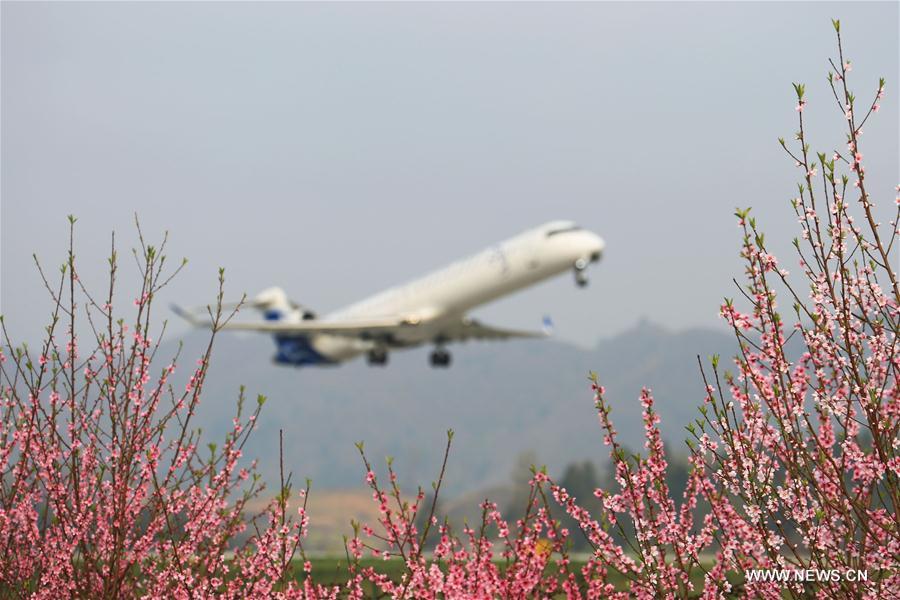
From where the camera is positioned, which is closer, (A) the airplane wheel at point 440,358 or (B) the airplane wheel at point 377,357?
(A) the airplane wheel at point 440,358

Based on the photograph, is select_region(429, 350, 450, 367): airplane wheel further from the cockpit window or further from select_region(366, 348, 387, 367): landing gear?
the cockpit window

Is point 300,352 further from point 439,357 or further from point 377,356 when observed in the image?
point 439,357

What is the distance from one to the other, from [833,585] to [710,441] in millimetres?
1987

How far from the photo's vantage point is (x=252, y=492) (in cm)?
1177

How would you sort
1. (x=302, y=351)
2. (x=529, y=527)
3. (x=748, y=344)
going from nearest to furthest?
1. (x=748, y=344)
2. (x=529, y=527)
3. (x=302, y=351)

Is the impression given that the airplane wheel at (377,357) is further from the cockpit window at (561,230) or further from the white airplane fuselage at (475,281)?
the cockpit window at (561,230)

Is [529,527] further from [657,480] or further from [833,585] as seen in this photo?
[833,585]

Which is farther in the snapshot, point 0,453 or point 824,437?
point 0,453

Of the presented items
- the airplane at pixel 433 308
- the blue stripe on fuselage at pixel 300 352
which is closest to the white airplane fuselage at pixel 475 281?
the airplane at pixel 433 308

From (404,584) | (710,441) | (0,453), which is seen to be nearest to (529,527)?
(404,584)

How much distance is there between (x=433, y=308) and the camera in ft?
189

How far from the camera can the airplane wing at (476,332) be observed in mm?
61750

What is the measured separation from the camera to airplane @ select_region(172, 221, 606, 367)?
172 ft

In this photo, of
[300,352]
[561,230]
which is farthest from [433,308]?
[300,352]
